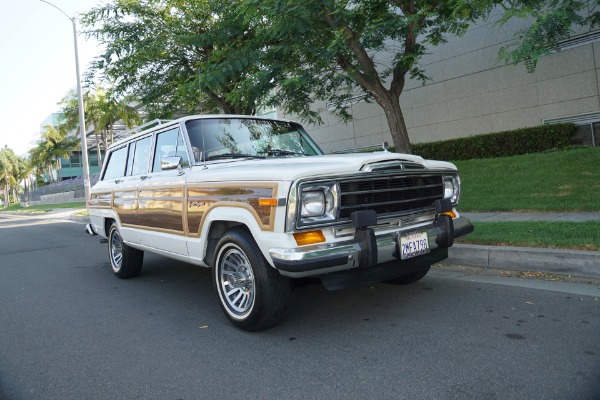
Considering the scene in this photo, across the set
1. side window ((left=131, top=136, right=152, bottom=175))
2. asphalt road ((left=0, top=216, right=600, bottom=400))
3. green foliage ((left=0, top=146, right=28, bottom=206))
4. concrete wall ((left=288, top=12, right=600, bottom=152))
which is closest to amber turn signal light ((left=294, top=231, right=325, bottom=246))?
asphalt road ((left=0, top=216, right=600, bottom=400))

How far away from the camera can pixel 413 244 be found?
388cm

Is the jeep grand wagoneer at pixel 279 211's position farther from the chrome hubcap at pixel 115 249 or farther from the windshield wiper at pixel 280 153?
the chrome hubcap at pixel 115 249

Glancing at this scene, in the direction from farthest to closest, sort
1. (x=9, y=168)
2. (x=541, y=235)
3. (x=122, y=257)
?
(x=9, y=168) < (x=122, y=257) < (x=541, y=235)

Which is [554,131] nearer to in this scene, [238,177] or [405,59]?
[405,59]

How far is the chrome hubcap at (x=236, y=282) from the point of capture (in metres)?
3.99

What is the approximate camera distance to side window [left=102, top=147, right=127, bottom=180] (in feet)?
21.4

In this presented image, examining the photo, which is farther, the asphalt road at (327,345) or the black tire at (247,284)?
the black tire at (247,284)

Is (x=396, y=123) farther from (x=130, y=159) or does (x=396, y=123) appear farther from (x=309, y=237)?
(x=309, y=237)

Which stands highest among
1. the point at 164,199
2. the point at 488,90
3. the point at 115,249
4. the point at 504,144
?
the point at 488,90

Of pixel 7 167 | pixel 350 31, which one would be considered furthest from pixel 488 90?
pixel 7 167

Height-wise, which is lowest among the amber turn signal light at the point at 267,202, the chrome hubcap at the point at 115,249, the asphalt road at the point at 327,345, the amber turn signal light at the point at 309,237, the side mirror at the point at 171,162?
the asphalt road at the point at 327,345

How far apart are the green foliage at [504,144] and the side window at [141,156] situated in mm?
11162

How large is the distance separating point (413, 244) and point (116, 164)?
15.6 ft

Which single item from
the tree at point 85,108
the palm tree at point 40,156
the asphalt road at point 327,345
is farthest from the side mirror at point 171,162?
the palm tree at point 40,156
